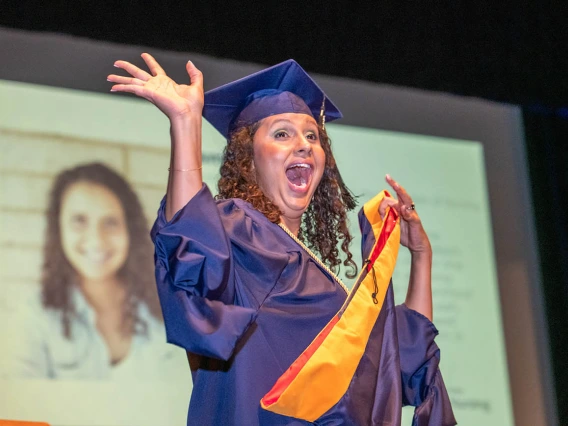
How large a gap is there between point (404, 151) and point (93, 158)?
1.48 m

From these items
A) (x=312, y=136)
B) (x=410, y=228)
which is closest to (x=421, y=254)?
(x=410, y=228)

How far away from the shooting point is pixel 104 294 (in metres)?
3.29

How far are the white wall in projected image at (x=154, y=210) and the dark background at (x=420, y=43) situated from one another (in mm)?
303

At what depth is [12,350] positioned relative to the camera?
3.09 m

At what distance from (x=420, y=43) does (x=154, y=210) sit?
1.51m

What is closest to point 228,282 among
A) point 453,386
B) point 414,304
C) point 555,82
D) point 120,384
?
point 414,304

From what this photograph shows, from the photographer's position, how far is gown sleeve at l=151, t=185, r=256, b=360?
5.22 ft

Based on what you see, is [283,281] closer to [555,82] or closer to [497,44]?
[497,44]

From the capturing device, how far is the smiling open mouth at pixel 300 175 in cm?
211

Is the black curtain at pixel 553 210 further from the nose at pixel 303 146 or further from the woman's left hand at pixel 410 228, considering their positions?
the nose at pixel 303 146

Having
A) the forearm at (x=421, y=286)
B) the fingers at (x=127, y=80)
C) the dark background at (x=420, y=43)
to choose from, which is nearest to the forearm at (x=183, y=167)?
the fingers at (x=127, y=80)

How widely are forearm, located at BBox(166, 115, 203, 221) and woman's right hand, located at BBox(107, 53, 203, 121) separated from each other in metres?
0.02

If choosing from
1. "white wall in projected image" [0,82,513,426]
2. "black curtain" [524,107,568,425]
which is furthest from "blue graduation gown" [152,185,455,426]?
"black curtain" [524,107,568,425]

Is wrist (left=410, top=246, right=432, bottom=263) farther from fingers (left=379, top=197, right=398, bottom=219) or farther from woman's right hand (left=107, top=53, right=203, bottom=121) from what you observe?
woman's right hand (left=107, top=53, right=203, bottom=121)
